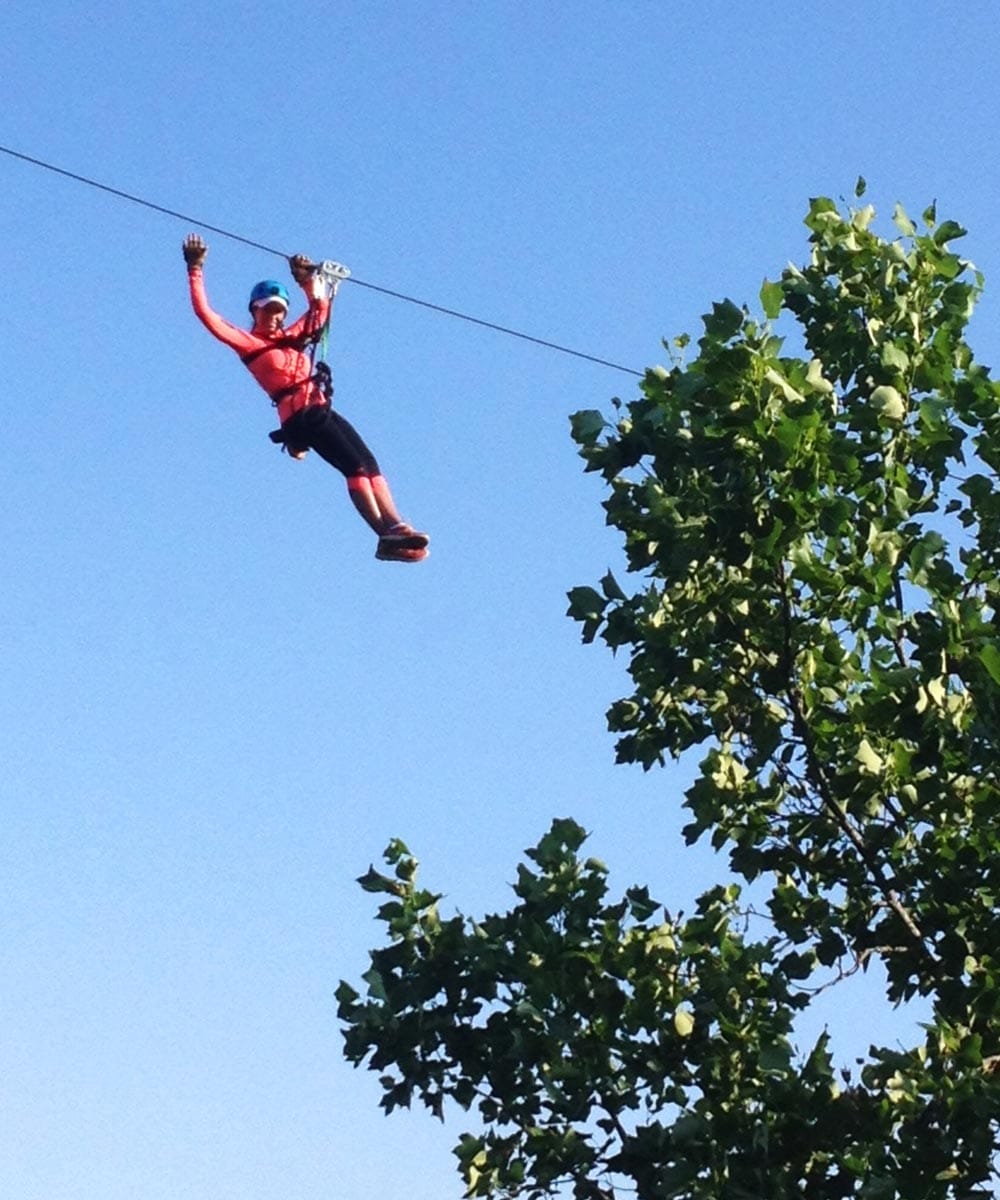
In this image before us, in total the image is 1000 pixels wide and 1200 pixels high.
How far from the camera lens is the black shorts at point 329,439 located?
48.9 ft

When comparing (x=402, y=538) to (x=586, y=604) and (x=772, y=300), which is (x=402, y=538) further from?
(x=772, y=300)

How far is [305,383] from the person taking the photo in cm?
1496

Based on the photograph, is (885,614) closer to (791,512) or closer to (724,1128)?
(791,512)

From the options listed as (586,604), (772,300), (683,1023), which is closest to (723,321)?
(772,300)

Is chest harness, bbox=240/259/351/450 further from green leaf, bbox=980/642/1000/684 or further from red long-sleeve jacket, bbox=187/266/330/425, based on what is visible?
green leaf, bbox=980/642/1000/684

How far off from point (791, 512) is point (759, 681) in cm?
122

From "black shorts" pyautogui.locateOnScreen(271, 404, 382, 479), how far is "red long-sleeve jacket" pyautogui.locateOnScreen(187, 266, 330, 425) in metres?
0.07

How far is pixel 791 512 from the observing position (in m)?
13.6

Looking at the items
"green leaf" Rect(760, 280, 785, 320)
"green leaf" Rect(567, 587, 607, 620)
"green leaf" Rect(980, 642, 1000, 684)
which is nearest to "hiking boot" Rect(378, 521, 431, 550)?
Answer: "green leaf" Rect(567, 587, 607, 620)

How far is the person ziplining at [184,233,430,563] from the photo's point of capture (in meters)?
14.9

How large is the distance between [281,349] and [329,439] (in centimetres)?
67

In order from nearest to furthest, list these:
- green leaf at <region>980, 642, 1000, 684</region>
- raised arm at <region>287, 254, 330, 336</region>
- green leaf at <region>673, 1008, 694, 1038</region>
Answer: green leaf at <region>980, 642, 1000, 684</region>, green leaf at <region>673, 1008, 694, 1038</region>, raised arm at <region>287, 254, 330, 336</region>

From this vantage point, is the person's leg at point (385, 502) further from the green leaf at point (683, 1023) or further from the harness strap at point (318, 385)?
the green leaf at point (683, 1023)


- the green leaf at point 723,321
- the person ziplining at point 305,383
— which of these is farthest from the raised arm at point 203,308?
the green leaf at point 723,321
